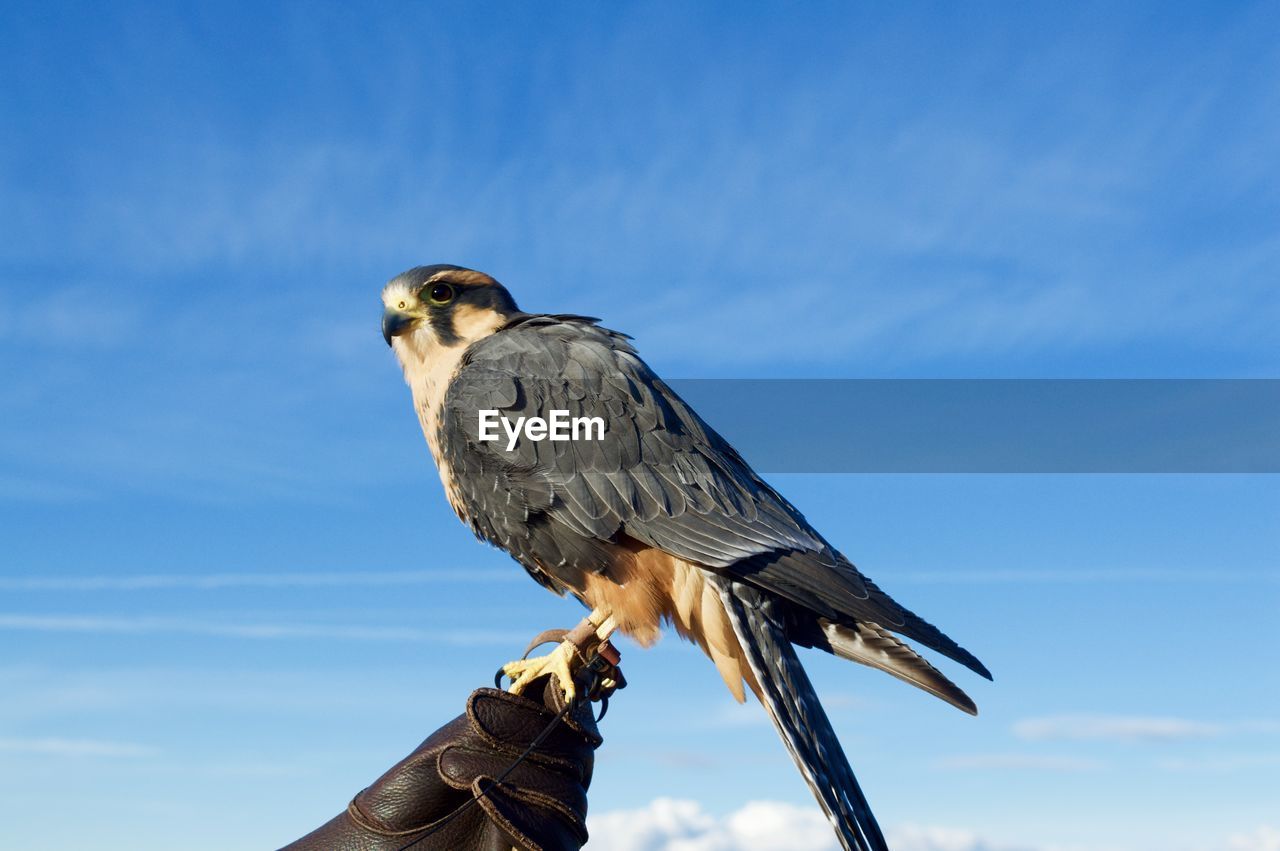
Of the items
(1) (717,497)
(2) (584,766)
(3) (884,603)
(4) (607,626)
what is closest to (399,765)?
(2) (584,766)

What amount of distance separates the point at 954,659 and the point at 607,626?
984 mm

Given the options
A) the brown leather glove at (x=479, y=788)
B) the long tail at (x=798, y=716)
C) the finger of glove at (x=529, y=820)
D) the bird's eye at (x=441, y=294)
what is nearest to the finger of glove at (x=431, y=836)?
the brown leather glove at (x=479, y=788)

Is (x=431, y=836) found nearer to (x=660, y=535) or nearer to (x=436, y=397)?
(x=660, y=535)

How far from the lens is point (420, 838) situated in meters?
2.79

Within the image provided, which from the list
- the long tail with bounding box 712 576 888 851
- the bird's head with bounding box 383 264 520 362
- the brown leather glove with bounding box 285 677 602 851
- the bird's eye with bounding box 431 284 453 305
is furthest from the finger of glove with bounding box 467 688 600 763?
the bird's eye with bounding box 431 284 453 305

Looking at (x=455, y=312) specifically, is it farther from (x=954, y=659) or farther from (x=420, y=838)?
(x=954, y=659)

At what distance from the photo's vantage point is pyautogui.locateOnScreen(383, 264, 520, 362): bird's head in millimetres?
3492

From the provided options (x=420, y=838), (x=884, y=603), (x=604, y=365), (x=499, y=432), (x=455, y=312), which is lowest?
(x=420, y=838)

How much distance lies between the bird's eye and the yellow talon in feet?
4.23

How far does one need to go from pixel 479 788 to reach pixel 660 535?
838 mm

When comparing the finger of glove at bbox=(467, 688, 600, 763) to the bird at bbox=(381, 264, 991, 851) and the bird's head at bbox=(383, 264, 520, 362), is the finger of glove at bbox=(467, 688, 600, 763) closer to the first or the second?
the bird at bbox=(381, 264, 991, 851)

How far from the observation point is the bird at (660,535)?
8.97ft

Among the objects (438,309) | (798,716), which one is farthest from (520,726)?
(438,309)

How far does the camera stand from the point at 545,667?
2941mm
